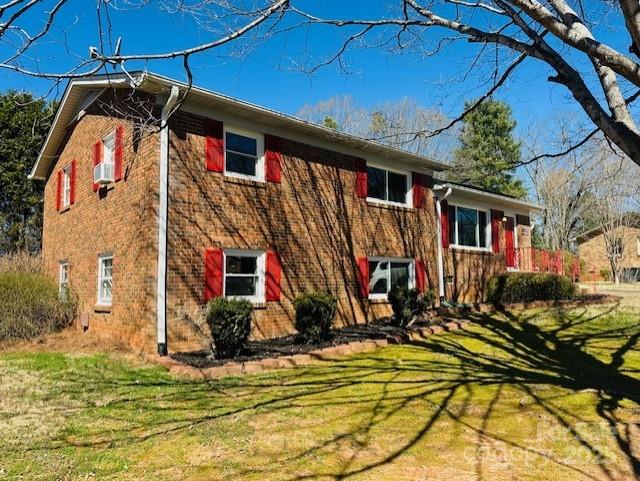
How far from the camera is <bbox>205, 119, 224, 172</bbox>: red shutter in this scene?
10.0 meters

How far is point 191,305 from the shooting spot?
30.9 ft

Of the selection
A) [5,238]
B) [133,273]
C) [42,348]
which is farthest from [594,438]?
[5,238]

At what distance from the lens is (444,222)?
1596 centimetres

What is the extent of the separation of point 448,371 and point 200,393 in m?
3.74

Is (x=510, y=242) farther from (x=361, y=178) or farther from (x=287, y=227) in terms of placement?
(x=287, y=227)

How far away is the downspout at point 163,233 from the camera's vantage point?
8.88 m

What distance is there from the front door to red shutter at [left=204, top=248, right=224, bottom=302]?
12.7 m

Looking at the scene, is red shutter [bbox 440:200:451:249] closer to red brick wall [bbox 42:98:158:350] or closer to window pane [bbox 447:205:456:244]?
window pane [bbox 447:205:456:244]

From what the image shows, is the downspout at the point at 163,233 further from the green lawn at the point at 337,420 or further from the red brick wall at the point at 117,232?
the green lawn at the point at 337,420

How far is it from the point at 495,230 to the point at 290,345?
449 inches

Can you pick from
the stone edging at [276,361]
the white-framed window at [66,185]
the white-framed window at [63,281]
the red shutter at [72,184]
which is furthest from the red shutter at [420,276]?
the white-framed window at [66,185]

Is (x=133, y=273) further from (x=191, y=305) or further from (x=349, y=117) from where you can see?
(x=349, y=117)

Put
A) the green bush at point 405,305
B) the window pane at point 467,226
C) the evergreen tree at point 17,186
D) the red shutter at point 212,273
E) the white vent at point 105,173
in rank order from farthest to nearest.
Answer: the evergreen tree at point 17,186, the window pane at point 467,226, the green bush at point 405,305, the white vent at point 105,173, the red shutter at point 212,273

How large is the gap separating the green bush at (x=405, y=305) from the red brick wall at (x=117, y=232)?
5.73m
